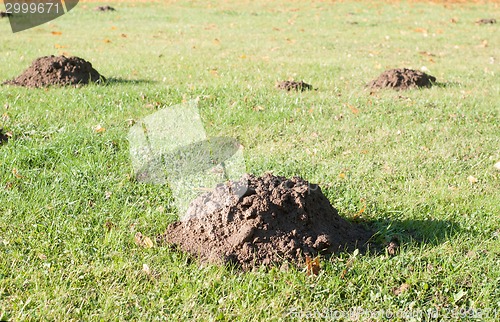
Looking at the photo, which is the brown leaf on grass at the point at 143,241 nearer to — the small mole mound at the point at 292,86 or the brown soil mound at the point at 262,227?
the brown soil mound at the point at 262,227

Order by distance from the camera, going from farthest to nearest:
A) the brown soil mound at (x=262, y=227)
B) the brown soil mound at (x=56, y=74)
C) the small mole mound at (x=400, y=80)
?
1. the small mole mound at (x=400, y=80)
2. the brown soil mound at (x=56, y=74)
3. the brown soil mound at (x=262, y=227)

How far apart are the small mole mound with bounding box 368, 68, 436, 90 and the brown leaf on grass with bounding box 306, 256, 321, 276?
517cm

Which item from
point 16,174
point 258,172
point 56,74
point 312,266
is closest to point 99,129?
point 16,174

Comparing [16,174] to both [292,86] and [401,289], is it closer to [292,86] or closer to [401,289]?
[401,289]

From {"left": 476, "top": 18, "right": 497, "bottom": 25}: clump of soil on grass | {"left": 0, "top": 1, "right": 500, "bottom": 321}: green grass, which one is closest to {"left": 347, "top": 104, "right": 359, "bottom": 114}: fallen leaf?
{"left": 0, "top": 1, "right": 500, "bottom": 321}: green grass

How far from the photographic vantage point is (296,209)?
349cm

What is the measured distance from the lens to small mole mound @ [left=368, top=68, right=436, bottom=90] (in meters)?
7.96

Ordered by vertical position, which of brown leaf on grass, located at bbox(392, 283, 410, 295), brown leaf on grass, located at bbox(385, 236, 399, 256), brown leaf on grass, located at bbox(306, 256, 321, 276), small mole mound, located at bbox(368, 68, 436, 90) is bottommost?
small mole mound, located at bbox(368, 68, 436, 90)

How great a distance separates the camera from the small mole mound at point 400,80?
796 centimetres

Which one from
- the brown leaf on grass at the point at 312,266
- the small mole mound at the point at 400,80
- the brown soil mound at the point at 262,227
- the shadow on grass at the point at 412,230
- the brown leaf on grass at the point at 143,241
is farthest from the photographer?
the small mole mound at the point at 400,80

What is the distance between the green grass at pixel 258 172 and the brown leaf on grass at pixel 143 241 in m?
0.06

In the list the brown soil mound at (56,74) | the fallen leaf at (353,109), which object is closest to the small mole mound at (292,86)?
the fallen leaf at (353,109)

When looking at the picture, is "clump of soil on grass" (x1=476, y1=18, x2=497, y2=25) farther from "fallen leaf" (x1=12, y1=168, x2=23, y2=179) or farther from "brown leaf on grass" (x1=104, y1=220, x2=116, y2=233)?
"brown leaf on grass" (x1=104, y1=220, x2=116, y2=233)

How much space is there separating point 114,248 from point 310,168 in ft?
6.91
